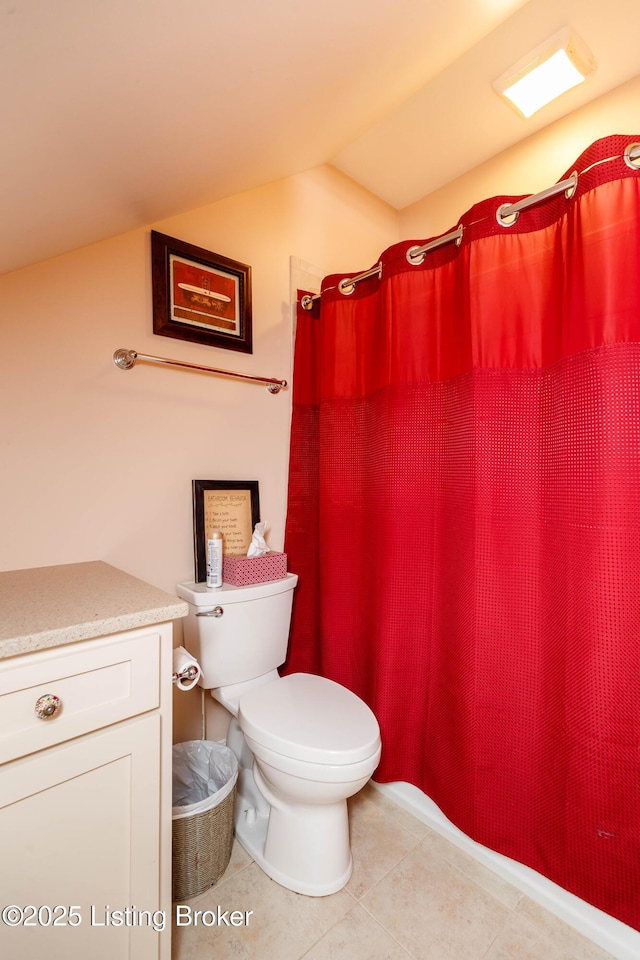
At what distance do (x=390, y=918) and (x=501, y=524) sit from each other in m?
1.06

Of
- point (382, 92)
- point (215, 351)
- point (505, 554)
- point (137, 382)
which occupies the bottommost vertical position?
point (505, 554)

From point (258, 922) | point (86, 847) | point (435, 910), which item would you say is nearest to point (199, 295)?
point (86, 847)

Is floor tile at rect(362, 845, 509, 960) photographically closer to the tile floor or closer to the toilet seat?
the tile floor

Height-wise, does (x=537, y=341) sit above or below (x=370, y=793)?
above

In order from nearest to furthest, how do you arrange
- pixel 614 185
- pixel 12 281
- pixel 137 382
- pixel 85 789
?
1. pixel 85 789
2. pixel 614 185
3. pixel 12 281
4. pixel 137 382

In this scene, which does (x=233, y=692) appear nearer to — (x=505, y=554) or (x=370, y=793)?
(x=370, y=793)

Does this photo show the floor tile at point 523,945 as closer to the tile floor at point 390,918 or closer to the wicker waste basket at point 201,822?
the tile floor at point 390,918

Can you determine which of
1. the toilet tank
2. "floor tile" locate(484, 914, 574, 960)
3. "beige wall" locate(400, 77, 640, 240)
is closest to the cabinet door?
the toilet tank

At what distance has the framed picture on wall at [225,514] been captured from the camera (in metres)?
1.38

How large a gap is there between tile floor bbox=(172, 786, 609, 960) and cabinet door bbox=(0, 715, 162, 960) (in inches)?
13.7

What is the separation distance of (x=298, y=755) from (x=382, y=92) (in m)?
1.76

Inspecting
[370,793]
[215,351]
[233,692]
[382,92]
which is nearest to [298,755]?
[233,692]

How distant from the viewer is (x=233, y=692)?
130 cm

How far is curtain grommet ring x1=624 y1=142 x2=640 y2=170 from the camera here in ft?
3.01
